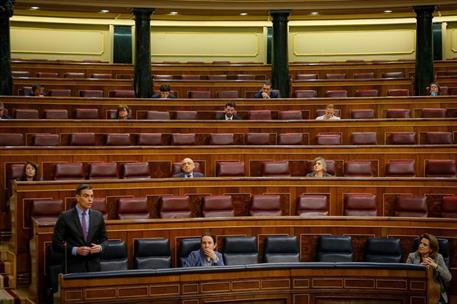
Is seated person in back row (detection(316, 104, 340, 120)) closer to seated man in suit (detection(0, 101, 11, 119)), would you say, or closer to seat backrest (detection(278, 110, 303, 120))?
seat backrest (detection(278, 110, 303, 120))

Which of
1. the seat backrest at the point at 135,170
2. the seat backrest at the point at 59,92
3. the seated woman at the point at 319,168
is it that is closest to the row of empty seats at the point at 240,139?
the seat backrest at the point at 135,170

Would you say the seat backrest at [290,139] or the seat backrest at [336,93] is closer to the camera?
the seat backrest at [290,139]

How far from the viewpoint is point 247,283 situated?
5.08 metres

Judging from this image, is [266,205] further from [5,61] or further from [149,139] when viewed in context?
[5,61]

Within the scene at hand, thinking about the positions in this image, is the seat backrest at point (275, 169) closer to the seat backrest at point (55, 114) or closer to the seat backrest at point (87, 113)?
the seat backrest at point (87, 113)

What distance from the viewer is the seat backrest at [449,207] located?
699 centimetres

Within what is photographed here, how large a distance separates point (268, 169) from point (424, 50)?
14.2 feet

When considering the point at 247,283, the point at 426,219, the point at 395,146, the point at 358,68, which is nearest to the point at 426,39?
the point at 358,68

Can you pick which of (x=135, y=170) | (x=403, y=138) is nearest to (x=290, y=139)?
(x=403, y=138)

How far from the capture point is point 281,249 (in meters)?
6.37

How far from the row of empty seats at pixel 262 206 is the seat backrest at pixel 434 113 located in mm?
2439

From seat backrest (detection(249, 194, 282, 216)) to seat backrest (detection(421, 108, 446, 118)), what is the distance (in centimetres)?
305

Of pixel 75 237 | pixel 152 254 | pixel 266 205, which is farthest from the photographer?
pixel 266 205

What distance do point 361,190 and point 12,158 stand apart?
328 centimetres
